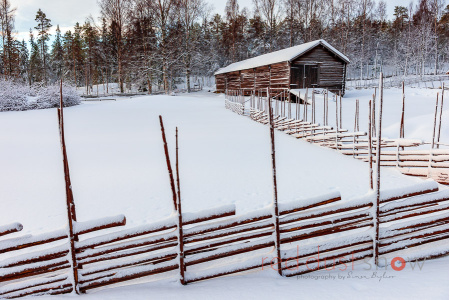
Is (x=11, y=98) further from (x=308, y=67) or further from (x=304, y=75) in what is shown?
(x=308, y=67)

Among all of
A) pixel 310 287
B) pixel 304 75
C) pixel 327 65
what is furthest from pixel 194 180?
pixel 327 65

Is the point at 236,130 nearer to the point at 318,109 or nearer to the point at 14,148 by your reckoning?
the point at 318,109

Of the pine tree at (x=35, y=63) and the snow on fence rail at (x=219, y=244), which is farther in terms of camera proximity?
the pine tree at (x=35, y=63)

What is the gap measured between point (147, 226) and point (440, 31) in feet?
175

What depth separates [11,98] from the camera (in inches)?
733

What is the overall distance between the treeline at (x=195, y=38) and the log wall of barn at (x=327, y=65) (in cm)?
1029

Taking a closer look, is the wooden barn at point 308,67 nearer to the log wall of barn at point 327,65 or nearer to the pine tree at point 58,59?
the log wall of barn at point 327,65

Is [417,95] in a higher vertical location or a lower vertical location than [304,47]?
lower

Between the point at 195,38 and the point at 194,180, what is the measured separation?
33900 millimetres

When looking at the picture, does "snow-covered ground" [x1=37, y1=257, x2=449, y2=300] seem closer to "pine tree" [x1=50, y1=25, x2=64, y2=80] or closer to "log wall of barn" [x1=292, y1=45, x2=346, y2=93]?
"log wall of barn" [x1=292, y1=45, x2=346, y2=93]

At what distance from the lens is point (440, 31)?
1665 inches

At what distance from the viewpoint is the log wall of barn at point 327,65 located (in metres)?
21.8

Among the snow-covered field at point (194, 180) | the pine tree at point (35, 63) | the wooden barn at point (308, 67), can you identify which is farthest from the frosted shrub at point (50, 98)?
the pine tree at point (35, 63)

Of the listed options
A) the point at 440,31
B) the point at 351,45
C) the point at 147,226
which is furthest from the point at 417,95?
the point at 440,31
